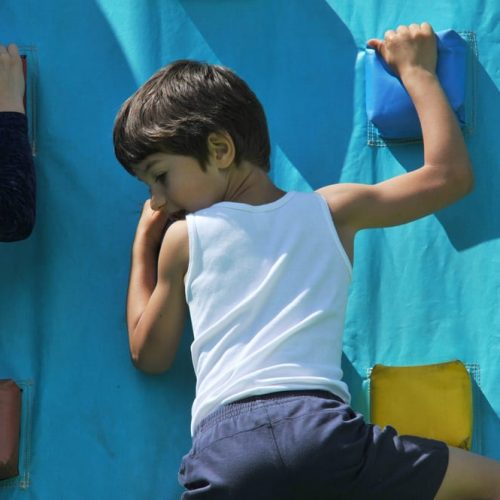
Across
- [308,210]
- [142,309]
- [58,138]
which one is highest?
[58,138]

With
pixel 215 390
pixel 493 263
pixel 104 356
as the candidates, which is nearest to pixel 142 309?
pixel 104 356

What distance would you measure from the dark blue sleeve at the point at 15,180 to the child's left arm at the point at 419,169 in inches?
20.8

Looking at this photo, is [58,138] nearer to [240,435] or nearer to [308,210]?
[308,210]

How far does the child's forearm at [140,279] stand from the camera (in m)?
2.07

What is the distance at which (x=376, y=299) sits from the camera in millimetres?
2141

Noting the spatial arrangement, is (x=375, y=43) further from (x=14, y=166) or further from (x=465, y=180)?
(x=14, y=166)

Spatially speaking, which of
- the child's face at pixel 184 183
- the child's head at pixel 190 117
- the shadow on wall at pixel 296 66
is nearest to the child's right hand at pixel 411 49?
the shadow on wall at pixel 296 66

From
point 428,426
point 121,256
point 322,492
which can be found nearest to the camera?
point 322,492

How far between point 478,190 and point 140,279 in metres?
0.64

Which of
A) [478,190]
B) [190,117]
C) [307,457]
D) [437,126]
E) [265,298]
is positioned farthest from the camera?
[478,190]

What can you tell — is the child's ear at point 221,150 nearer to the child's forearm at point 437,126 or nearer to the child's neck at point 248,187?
the child's neck at point 248,187

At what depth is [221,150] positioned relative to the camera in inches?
77.5

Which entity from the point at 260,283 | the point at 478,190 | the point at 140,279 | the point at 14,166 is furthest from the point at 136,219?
the point at 478,190

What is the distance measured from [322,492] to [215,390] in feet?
0.77
